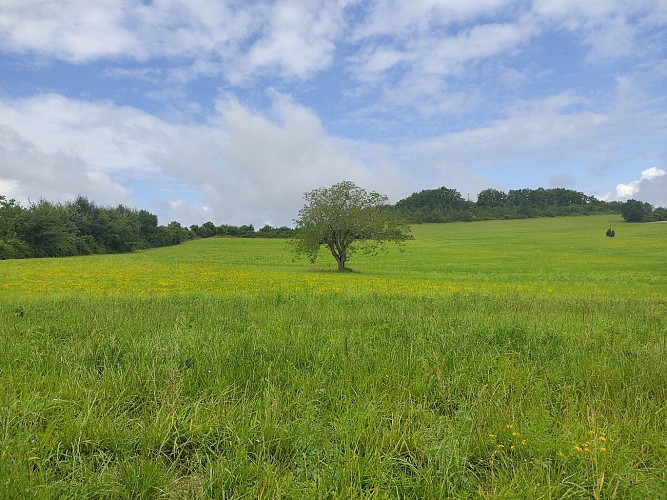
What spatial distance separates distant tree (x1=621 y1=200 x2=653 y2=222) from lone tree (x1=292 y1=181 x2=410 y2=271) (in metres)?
103

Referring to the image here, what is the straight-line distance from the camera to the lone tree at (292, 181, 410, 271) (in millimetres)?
34375

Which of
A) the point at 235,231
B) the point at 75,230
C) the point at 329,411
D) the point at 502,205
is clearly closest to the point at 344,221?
the point at 329,411

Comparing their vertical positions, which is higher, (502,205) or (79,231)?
(502,205)

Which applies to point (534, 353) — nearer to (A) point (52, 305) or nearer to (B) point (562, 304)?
(B) point (562, 304)

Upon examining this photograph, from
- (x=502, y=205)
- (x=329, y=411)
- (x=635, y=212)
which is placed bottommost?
(x=329, y=411)

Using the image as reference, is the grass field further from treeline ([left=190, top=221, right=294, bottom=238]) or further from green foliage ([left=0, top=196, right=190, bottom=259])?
treeline ([left=190, top=221, right=294, bottom=238])

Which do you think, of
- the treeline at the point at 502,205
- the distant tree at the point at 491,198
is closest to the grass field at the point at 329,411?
the treeline at the point at 502,205

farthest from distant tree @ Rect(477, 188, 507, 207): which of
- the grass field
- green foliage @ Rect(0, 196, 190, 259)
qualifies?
the grass field

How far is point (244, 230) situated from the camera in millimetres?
119875

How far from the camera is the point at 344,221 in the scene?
34344 millimetres

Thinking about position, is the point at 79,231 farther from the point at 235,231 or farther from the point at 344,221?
the point at 344,221

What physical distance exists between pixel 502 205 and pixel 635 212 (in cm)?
4149

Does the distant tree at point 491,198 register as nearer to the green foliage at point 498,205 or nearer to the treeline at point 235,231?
the green foliage at point 498,205

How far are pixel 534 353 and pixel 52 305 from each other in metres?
10.6
